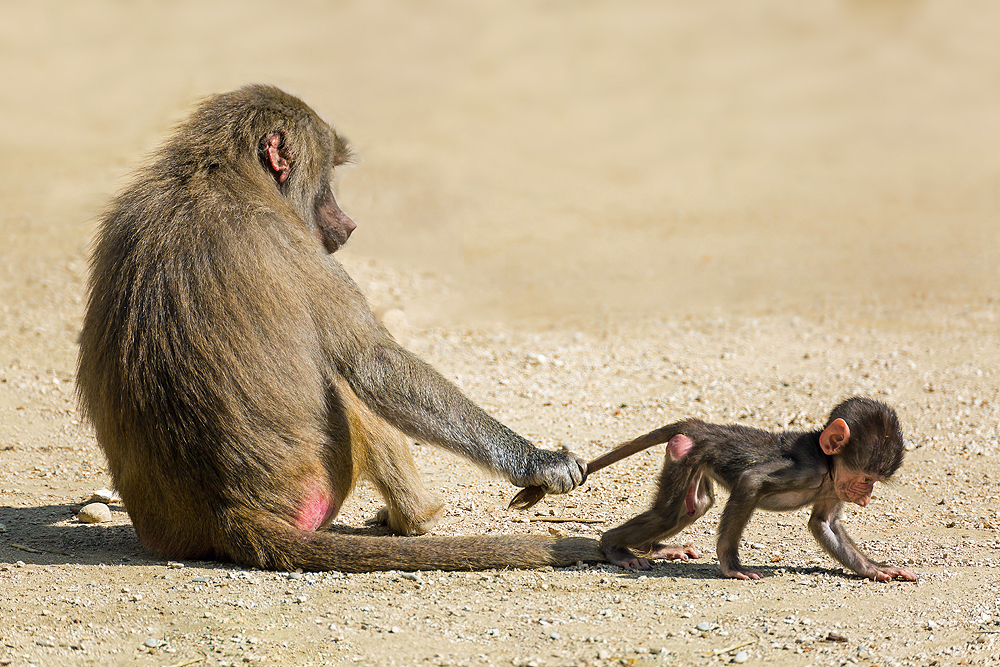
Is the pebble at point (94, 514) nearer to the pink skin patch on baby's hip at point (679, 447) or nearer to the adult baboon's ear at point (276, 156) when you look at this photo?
the adult baboon's ear at point (276, 156)

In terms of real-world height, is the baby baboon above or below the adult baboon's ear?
below

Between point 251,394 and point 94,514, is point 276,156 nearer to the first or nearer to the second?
point 251,394

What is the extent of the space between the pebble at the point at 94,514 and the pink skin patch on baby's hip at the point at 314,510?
1.59 m

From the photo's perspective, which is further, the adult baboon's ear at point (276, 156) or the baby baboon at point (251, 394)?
the adult baboon's ear at point (276, 156)

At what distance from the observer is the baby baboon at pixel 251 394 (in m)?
4.63

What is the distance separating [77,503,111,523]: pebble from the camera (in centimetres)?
577

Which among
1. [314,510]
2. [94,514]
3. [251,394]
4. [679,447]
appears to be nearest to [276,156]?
[251,394]

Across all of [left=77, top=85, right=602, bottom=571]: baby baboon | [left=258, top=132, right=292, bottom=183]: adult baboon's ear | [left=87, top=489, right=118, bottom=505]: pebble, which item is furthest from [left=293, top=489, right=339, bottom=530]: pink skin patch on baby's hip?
[left=87, top=489, right=118, bottom=505]: pebble

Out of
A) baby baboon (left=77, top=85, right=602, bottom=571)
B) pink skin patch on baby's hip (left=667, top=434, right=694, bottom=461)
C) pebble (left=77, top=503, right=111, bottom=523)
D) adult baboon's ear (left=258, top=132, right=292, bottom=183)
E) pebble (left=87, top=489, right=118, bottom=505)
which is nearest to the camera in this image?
baby baboon (left=77, top=85, right=602, bottom=571)

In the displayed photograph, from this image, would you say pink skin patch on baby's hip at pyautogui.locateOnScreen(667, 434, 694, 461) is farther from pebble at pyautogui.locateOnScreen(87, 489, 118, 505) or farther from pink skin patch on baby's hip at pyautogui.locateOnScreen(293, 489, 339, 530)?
pebble at pyautogui.locateOnScreen(87, 489, 118, 505)

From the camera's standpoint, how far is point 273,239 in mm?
4750

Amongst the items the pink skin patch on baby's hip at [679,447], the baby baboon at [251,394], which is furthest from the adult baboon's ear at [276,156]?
the pink skin patch on baby's hip at [679,447]

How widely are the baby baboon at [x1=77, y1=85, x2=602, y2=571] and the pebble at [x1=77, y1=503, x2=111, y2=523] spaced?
88 centimetres

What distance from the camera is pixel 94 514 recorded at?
577 cm
